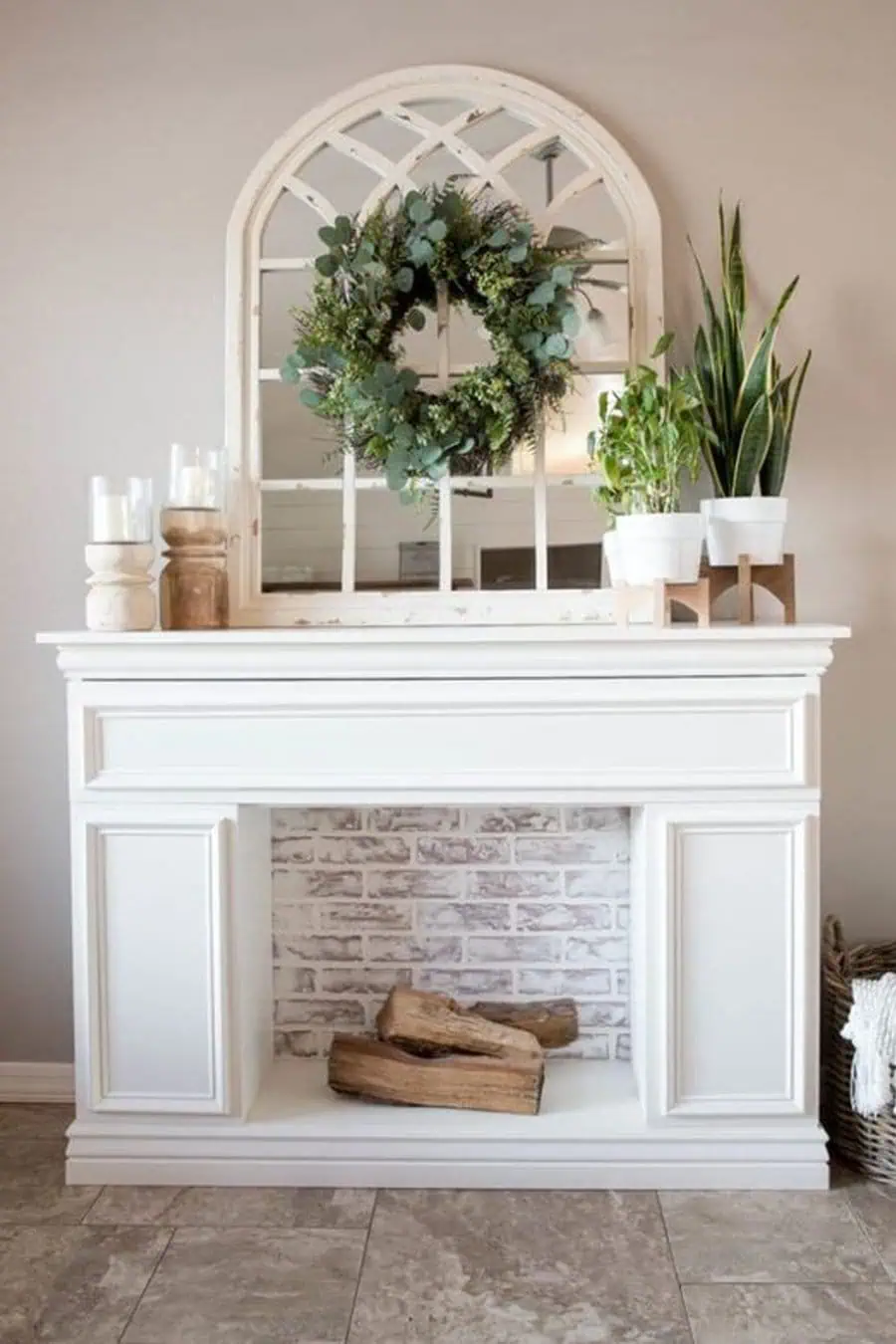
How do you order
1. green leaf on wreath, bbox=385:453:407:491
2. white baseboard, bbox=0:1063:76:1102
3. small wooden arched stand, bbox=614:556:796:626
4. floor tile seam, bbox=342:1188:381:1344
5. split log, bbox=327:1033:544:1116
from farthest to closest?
white baseboard, bbox=0:1063:76:1102
green leaf on wreath, bbox=385:453:407:491
split log, bbox=327:1033:544:1116
small wooden arched stand, bbox=614:556:796:626
floor tile seam, bbox=342:1188:381:1344

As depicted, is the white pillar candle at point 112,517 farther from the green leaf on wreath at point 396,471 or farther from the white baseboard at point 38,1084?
the white baseboard at point 38,1084

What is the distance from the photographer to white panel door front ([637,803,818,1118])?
7.84ft

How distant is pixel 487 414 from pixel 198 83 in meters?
0.96

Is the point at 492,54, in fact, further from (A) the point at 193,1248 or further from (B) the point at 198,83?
(A) the point at 193,1248

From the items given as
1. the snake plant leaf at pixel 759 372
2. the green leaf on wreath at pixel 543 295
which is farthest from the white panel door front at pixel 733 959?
the green leaf on wreath at pixel 543 295

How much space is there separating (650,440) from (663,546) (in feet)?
0.68

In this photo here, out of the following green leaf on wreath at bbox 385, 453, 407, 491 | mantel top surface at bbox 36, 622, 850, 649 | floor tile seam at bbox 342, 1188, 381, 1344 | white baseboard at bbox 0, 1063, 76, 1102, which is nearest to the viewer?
floor tile seam at bbox 342, 1188, 381, 1344

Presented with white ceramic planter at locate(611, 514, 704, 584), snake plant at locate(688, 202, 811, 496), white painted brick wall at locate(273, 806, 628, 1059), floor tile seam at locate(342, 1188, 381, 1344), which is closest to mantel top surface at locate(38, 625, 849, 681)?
white ceramic planter at locate(611, 514, 704, 584)

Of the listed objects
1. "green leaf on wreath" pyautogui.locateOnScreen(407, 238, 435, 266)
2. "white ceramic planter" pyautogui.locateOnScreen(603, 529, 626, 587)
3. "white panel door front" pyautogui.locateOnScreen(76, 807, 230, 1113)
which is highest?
"green leaf on wreath" pyautogui.locateOnScreen(407, 238, 435, 266)

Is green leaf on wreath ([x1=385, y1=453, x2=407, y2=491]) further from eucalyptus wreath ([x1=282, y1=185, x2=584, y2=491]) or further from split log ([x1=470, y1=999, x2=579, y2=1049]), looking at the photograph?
split log ([x1=470, y1=999, x2=579, y2=1049])

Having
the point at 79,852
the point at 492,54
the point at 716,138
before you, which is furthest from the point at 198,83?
the point at 79,852

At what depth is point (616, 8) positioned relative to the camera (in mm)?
2752

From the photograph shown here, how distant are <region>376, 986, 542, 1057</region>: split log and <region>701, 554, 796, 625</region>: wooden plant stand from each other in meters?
0.93

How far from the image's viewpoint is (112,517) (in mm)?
2506
